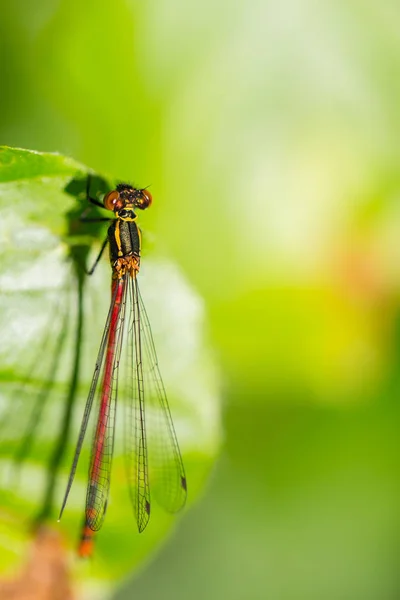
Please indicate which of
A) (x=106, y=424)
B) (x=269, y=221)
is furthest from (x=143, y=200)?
(x=269, y=221)

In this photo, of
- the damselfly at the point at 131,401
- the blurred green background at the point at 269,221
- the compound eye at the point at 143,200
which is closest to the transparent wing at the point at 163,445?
the damselfly at the point at 131,401

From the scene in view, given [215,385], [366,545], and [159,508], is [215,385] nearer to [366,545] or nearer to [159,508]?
[159,508]

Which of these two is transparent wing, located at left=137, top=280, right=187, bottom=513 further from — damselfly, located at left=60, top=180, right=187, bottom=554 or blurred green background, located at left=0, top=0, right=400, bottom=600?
blurred green background, located at left=0, top=0, right=400, bottom=600

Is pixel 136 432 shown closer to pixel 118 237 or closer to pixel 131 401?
pixel 131 401

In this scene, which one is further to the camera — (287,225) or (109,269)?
(287,225)

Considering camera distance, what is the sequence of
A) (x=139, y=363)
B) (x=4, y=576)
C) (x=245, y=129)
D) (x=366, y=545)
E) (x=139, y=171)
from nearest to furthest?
(x=4, y=576) → (x=139, y=363) → (x=139, y=171) → (x=245, y=129) → (x=366, y=545)

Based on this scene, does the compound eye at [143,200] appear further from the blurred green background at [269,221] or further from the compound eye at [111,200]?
the blurred green background at [269,221]

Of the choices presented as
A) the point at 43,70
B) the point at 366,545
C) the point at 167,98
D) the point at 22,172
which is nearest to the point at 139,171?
the point at 167,98
